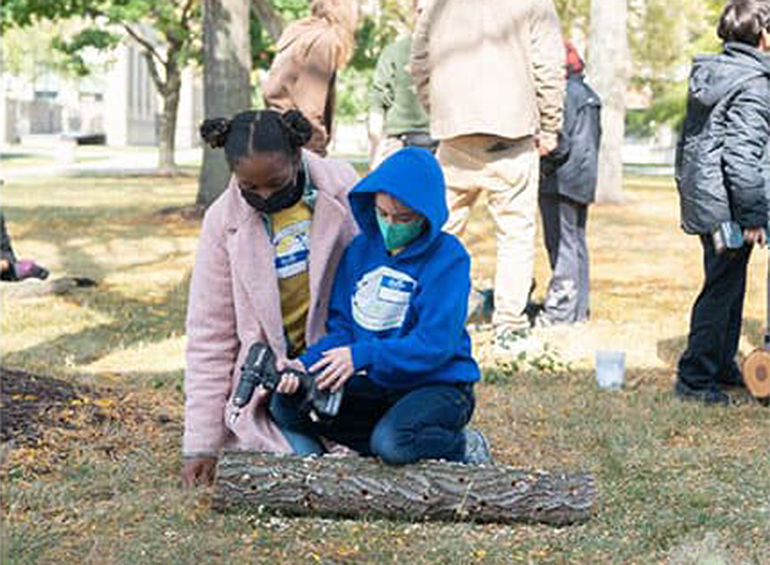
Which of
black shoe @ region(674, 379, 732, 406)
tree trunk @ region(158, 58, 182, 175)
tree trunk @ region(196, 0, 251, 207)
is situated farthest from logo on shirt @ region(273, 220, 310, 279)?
tree trunk @ region(158, 58, 182, 175)

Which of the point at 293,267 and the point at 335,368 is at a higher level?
the point at 293,267

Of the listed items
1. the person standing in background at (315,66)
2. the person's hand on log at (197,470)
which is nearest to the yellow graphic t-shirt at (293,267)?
the person's hand on log at (197,470)

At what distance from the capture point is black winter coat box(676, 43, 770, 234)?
5965 mm

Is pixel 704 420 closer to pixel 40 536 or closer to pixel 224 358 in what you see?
pixel 224 358

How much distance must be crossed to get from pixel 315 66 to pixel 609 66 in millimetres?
13294

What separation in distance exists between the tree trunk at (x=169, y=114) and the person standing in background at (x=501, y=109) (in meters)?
23.6

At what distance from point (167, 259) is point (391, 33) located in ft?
84.0

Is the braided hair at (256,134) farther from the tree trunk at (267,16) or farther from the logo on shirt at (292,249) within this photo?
the tree trunk at (267,16)

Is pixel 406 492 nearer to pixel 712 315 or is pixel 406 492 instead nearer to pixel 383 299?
pixel 383 299

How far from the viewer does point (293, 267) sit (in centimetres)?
475

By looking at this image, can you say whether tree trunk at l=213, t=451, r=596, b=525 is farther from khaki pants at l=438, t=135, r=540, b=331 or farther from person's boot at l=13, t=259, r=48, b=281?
person's boot at l=13, t=259, r=48, b=281

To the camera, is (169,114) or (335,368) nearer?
(335,368)

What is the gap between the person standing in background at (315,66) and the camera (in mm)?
7766

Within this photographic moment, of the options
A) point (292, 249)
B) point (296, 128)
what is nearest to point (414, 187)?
point (296, 128)
